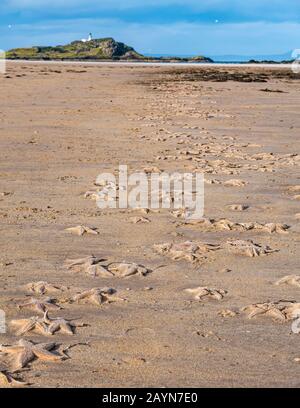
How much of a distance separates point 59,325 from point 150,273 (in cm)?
164

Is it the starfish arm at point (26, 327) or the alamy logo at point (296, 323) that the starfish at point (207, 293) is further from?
the starfish arm at point (26, 327)

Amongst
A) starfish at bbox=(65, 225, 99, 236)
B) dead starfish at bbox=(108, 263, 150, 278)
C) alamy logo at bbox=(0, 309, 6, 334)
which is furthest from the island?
alamy logo at bbox=(0, 309, 6, 334)

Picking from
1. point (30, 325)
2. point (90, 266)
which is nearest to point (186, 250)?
point (90, 266)

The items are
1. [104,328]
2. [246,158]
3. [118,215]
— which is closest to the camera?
[104,328]

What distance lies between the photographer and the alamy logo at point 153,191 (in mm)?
9594

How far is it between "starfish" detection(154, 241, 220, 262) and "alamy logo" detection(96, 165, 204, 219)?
1.36 metres

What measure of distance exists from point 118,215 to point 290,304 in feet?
12.0

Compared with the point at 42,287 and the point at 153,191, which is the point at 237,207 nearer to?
the point at 153,191

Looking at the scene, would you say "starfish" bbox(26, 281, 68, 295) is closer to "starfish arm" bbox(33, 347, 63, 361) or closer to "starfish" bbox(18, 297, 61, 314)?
"starfish" bbox(18, 297, 61, 314)

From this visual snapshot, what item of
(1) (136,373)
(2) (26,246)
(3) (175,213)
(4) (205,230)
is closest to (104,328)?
(1) (136,373)

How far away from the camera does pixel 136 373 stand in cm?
469

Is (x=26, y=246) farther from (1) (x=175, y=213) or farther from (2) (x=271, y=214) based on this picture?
(2) (x=271, y=214)

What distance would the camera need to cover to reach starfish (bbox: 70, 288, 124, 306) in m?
5.99

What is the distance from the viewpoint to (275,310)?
229 inches
